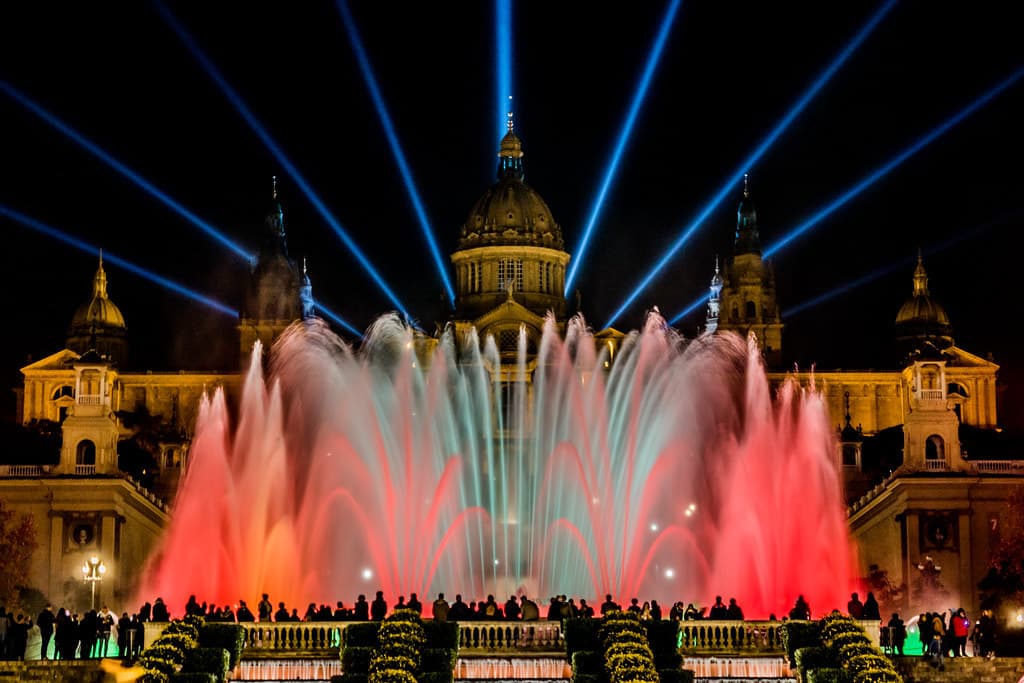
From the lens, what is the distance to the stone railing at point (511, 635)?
5859 cm

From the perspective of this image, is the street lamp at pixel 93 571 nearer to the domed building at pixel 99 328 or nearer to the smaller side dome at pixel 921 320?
the domed building at pixel 99 328

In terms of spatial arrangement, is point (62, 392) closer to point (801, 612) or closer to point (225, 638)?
point (801, 612)

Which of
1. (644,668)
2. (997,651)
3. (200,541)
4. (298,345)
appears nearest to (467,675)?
(644,668)

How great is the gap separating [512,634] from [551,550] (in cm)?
2019

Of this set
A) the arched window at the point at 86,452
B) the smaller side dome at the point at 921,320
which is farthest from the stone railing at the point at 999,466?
the smaller side dome at the point at 921,320

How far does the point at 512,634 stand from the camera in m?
58.8

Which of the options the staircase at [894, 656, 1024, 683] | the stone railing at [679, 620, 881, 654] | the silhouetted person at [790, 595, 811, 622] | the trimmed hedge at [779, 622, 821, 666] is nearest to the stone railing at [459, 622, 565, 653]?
the stone railing at [679, 620, 881, 654]

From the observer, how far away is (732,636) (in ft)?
192

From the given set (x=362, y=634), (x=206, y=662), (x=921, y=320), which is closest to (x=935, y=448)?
(x=362, y=634)

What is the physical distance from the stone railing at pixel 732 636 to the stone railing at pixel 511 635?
2948 millimetres

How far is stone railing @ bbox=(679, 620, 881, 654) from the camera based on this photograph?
191ft

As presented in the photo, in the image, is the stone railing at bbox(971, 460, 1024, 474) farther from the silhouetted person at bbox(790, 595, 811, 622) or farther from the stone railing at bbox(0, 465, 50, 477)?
the stone railing at bbox(0, 465, 50, 477)

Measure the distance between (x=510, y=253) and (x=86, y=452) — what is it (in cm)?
6554

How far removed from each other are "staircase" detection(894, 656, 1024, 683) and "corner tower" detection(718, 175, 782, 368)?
3763 inches
